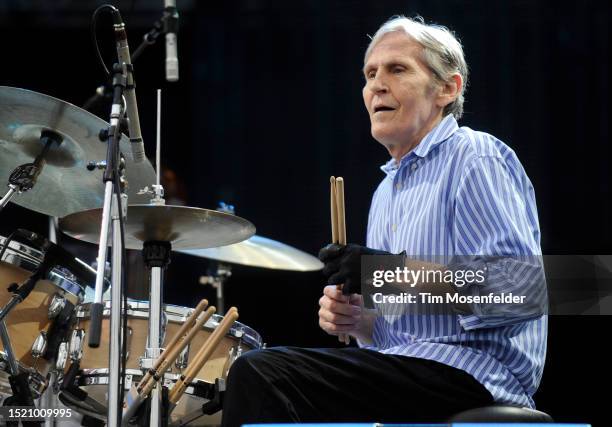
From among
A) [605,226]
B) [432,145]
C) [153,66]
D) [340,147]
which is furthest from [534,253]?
[153,66]

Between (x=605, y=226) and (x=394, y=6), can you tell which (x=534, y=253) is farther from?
(x=394, y=6)

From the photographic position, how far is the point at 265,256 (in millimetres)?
3807

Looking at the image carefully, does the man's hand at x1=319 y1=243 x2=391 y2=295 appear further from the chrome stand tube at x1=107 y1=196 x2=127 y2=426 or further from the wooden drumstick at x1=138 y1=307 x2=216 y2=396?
the wooden drumstick at x1=138 y1=307 x2=216 y2=396

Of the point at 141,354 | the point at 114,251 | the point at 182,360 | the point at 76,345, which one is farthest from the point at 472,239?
the point at 76,345

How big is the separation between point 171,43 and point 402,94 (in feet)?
2.19

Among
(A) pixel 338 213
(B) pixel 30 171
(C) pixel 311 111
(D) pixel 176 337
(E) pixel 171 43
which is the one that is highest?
(C) pixel 311 111

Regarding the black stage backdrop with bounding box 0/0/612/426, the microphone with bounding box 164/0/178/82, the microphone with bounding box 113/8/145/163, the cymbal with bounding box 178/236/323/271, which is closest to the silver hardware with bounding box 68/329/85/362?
the cymbal with bounding box 178/236/323/271

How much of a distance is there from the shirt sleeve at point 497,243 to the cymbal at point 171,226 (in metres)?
0.90

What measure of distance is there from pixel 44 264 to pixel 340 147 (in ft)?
5.66

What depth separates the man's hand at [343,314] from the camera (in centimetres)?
232

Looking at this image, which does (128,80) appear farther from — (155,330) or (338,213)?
(155,330)

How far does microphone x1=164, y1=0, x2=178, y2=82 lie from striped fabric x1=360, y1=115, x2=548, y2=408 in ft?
2.27

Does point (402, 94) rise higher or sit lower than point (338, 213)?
higher

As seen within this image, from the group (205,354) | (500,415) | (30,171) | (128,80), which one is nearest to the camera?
(500,415)
